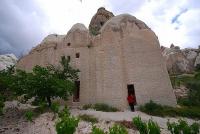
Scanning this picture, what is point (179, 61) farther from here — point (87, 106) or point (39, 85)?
point (39, 85)

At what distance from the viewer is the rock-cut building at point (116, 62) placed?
22.9 metres

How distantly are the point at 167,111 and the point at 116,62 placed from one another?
6977mm

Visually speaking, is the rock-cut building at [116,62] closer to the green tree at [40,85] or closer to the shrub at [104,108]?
the shrub at [104,108]

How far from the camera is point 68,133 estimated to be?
9.91m

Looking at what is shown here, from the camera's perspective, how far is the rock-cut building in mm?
22906

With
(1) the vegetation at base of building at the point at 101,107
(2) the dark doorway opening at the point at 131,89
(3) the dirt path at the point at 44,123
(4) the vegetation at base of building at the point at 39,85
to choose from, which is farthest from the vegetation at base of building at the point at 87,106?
(2) the dark doorway opening at the point at 131,89

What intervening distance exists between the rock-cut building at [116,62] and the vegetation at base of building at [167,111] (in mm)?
903

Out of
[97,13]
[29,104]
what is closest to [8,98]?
[29,104]

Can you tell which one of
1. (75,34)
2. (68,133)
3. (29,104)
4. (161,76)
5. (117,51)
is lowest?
(68,133)

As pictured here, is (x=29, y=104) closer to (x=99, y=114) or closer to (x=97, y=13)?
(x=99, y=114)

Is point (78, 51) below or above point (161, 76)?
above

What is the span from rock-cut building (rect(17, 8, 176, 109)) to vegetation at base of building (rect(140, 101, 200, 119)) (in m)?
0.90

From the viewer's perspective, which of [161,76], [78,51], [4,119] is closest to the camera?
[4,119]

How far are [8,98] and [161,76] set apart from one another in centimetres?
1541
